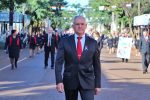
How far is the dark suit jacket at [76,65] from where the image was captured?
8.01 metres

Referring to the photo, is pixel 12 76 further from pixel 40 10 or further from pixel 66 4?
pixel 66 4

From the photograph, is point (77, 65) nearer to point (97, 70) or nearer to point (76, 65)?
point (76, 65)

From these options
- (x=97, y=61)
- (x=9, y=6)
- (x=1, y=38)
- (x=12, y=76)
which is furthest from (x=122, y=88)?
(x=1, y=38)

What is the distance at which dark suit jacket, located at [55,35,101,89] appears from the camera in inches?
315

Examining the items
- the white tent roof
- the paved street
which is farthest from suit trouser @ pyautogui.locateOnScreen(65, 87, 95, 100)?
the white tent roof

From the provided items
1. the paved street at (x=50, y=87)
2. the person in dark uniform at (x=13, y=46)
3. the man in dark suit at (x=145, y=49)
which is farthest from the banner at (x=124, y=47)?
the paved street at (x=50, y=87)

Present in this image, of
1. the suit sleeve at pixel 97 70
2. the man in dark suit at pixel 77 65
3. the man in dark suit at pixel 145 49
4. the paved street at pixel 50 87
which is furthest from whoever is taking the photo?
the man in dark suit at pixel 145 49

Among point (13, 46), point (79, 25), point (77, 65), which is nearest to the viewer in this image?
point (79, 25)

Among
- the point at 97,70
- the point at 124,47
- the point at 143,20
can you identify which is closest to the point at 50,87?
the point at 97,70

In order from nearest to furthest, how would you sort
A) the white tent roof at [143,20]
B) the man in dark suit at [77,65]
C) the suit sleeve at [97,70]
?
the man in dark suit at [77,65]
the suit sleeve at [97,70]
the white tent roof at [143,20]

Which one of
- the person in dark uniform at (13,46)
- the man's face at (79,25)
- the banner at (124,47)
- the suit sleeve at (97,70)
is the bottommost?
the banner at (124,47)

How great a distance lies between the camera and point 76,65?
8.02 m

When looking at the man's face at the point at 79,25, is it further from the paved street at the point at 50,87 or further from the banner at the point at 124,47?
the banner at the point at 124,47

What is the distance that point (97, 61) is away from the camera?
8.19 metres
